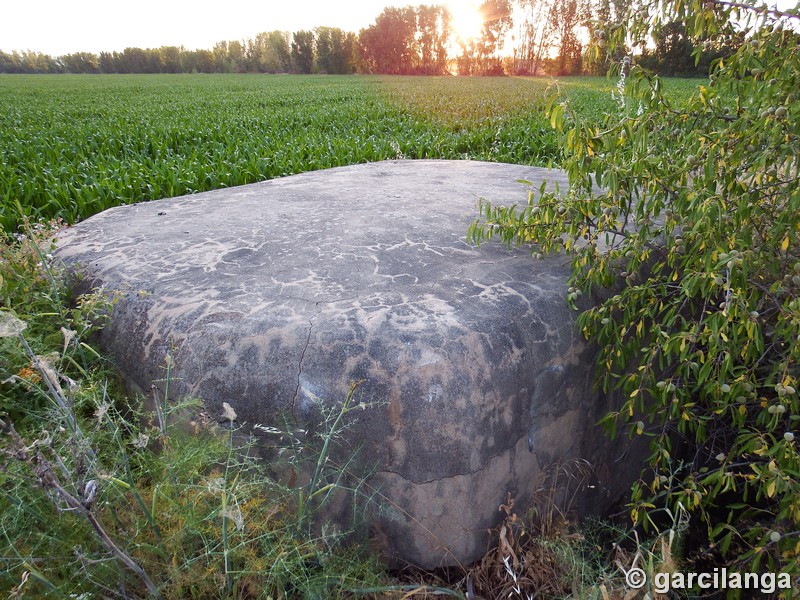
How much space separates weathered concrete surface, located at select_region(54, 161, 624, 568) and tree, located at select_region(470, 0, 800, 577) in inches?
6.7

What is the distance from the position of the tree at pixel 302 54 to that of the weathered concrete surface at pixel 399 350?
59.4 meters

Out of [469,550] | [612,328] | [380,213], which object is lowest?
[469,550]

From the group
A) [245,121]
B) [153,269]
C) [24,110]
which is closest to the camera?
[153,269]

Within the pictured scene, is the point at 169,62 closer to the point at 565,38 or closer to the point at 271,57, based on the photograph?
the point at 271,57

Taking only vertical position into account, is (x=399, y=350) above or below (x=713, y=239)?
below

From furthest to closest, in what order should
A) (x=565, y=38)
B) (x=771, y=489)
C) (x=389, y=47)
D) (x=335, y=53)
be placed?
(x=389, y=47), (x=335, y=53), (x=565, y=38), (x=771, y=489)

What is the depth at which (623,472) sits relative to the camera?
6.91ft

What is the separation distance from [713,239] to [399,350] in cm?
85

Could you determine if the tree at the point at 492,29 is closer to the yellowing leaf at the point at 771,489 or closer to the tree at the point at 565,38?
the tree at the point at 565,38

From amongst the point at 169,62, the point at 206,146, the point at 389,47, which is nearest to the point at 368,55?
the point at 389,47

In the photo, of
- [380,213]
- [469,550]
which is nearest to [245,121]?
[380,213]

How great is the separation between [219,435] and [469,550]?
774mm

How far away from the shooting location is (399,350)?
1463mm

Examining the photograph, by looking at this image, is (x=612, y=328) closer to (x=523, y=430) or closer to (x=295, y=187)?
(x=523, y=430)
